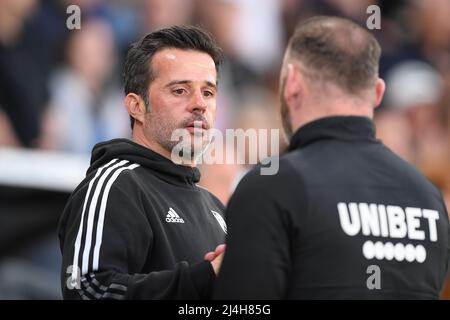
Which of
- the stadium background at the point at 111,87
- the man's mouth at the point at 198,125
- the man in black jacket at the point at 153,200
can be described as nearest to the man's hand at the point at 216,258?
the man in black jacket at the point at 153,200

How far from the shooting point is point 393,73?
9.13 meters

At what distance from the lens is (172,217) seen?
3943 millimetres

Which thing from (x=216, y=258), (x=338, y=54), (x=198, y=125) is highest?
(x=198, y=125)

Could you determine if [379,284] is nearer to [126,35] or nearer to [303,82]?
[303,82]

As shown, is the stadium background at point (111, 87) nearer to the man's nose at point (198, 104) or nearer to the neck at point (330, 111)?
the man's nose at point (198, 104)

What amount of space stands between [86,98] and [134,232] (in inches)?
156

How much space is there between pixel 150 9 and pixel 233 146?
1.36m

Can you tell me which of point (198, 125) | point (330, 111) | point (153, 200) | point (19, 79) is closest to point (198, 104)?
point (198, 125)

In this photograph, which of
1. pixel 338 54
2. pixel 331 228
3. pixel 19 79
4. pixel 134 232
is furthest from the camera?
pixel 19 79

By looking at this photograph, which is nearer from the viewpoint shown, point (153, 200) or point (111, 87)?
point (153, 200)

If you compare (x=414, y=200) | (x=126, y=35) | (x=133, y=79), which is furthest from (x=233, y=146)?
(x=414, y=200)

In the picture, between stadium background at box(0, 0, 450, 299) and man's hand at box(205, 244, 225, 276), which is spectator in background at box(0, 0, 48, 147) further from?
man's hand at box(205, 244, 225, 276)

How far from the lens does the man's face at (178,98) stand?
4.13 metres

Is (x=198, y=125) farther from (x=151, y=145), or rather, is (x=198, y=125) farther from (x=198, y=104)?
(x=151, y=145)
